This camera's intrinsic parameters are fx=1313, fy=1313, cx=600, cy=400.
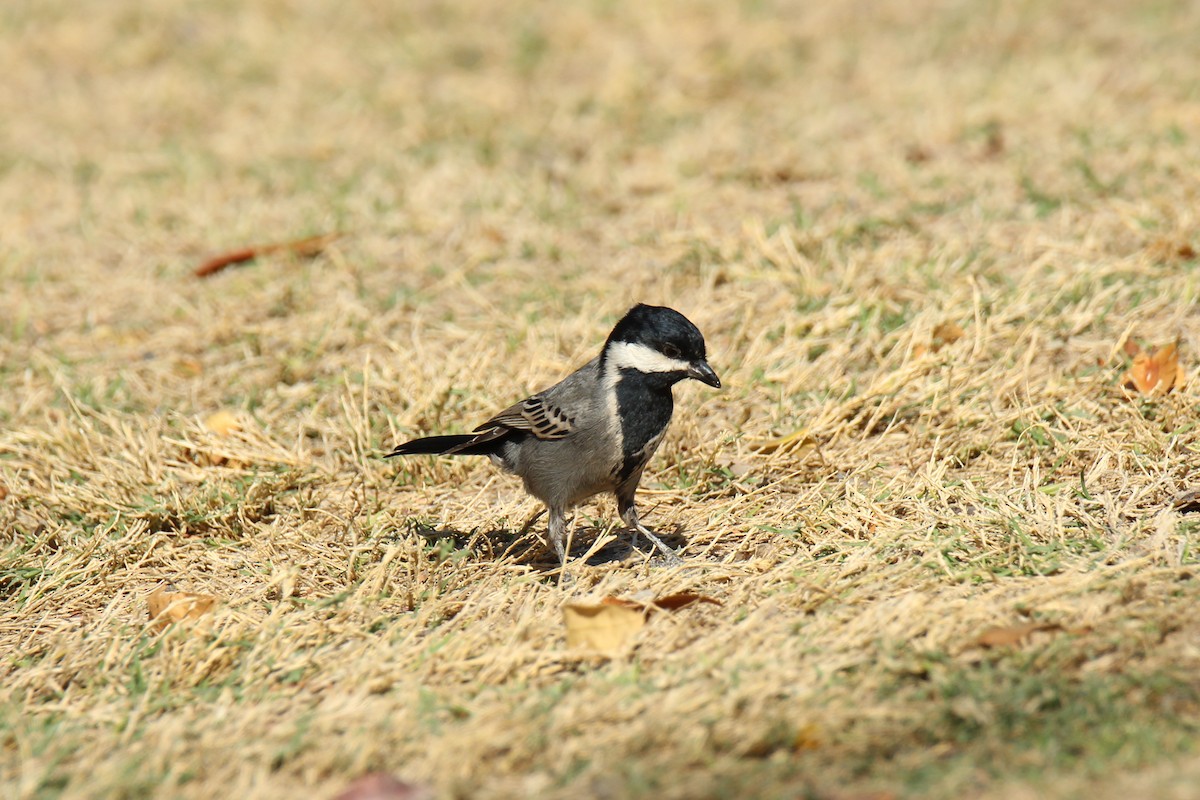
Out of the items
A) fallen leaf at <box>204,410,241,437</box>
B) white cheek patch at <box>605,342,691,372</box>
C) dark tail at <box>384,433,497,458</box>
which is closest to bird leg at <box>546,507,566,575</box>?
dark tail at <box>384,433,497,458</box>

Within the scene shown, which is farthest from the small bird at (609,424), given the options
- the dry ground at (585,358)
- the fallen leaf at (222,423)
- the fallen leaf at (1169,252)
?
the fallen leaf at (1169,252)

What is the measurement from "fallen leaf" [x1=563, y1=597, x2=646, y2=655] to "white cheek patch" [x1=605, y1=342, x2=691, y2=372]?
994 mm

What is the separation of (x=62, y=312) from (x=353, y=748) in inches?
169

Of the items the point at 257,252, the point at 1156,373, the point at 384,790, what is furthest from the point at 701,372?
the point at 257,252

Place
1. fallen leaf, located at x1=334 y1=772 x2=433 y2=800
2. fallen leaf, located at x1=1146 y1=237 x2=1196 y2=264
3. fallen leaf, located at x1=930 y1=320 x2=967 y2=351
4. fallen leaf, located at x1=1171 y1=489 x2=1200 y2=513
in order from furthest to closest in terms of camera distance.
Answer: fallen leaf, located at x1=1146 y1=237 x2=1196 y2=264 < fallen leaf, located at x1=930 y1=320 x2=967 y2=351 < fallen leaf, located at x1=1171 y1=489 x2=1200 y2=513 < fallen leaf, located at x1=334 y1=772 x2=433 y2=800

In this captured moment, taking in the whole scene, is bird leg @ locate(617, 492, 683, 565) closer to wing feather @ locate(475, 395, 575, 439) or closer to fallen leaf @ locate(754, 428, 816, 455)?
wing feather @ locate(475, 395, 575, 439)

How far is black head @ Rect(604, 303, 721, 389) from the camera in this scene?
171 inches

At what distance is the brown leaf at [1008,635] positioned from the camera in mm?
3357

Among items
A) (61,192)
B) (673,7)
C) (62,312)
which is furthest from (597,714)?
(673,7)

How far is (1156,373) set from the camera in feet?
15.7

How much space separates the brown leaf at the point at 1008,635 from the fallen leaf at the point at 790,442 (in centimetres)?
152

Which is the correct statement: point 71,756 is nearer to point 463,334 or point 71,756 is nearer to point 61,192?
point 463,334

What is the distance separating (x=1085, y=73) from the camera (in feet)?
27.2

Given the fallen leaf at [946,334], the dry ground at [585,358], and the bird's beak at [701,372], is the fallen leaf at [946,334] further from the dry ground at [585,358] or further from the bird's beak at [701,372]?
the bird's beak at [701,372]
